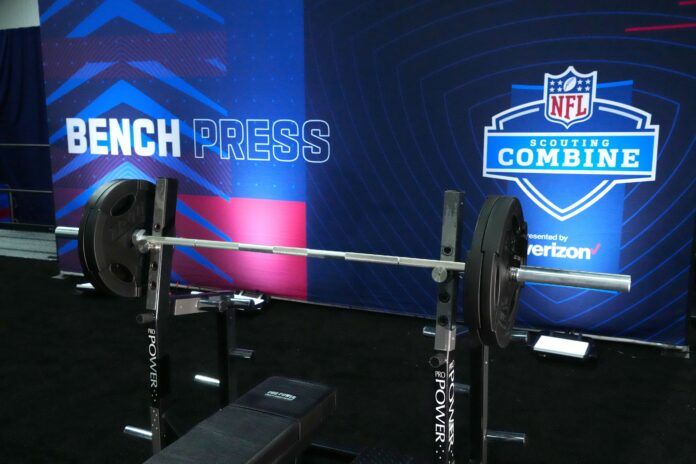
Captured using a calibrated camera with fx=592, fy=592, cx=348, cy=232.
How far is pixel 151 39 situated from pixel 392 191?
1.84 metres

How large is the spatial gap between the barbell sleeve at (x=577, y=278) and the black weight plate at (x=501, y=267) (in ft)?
0.11

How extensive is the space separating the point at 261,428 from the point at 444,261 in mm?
599

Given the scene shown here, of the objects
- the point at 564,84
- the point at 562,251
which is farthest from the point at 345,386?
the point at 564,84

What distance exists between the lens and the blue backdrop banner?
9.07ft

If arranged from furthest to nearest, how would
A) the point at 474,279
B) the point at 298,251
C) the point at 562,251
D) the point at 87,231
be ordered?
the point at 562,251
the point at 87,231
the point at 298,251
the point at 474,279

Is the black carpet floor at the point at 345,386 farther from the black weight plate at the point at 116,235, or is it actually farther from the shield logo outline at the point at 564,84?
the shield logo outline at the point at 564,84

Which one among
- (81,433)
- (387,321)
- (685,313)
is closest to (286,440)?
(81,433)

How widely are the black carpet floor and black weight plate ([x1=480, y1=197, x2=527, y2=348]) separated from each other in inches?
31.4

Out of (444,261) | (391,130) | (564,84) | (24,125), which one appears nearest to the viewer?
(444,261)

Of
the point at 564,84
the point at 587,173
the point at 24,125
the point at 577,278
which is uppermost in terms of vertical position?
the point at 24,125

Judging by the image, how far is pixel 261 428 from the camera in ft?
4.71

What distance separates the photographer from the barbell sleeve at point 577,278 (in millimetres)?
1304

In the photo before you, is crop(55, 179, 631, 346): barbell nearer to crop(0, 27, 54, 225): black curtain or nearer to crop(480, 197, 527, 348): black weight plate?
crop(480, 197, 527, 348): black weight plate

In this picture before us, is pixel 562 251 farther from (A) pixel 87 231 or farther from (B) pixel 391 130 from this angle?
(A) pixel 87 231
